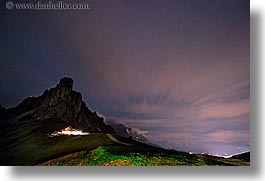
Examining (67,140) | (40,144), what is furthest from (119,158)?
(40,144)

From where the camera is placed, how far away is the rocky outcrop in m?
2.89

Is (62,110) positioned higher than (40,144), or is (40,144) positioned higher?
(62,110)

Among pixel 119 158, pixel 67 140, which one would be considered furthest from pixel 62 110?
pixel 119 158

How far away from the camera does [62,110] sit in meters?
2.92

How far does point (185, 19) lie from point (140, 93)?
43cm

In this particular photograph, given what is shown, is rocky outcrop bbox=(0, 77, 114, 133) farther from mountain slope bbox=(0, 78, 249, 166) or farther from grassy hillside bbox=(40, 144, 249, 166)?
grassy hillside bbox=(40, 144, 249, 166)

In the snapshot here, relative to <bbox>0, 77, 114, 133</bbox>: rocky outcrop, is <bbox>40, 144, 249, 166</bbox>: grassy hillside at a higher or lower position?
lower

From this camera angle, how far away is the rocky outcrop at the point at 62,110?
2887 millimetres

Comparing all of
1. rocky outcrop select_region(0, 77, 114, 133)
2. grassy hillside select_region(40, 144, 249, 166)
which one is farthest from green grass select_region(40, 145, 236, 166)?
rocky outcrop select_region(0, 77, 114, 133)

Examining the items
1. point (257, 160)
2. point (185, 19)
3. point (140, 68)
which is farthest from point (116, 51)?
point (257, 160)

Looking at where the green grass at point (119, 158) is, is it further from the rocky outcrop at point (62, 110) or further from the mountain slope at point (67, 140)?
the rocky outcrop at point (62, 110)

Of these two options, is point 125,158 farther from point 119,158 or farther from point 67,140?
point 67,140

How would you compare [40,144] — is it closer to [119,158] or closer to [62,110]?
[62,110]

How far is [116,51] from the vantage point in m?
2.94
